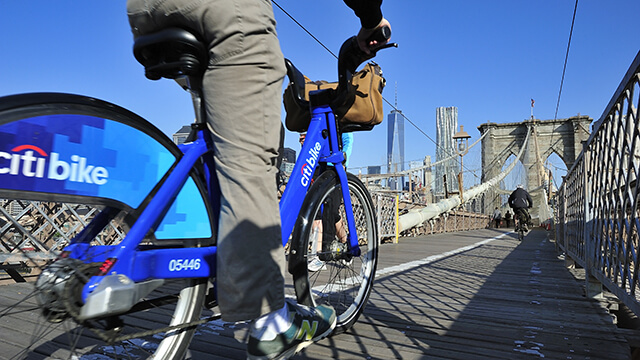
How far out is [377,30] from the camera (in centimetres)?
134

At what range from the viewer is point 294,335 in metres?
1.09

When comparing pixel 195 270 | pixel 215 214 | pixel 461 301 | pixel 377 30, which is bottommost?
pixel 461 301

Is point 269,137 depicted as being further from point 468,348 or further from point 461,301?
point 461,301

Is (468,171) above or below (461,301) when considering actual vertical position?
above

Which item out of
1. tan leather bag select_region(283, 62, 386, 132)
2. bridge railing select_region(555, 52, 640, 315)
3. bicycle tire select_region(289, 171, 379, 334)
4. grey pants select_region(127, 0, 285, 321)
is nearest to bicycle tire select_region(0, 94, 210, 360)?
grey pants select_region(127, 0, 285, 321)

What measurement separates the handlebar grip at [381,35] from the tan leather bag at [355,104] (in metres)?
0.22

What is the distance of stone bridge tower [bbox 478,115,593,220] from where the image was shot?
1592 inches

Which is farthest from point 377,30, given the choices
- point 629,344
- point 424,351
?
point 629,344

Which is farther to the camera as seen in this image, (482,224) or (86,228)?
(482,224)

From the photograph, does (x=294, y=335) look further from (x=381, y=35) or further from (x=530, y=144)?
(x=530, y=144)

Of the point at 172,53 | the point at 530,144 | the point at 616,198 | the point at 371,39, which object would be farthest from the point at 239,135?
the point at 530,144

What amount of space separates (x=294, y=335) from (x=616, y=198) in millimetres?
1697

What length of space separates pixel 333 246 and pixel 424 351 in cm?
49

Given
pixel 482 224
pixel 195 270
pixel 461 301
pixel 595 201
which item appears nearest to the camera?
pixel 195 270
